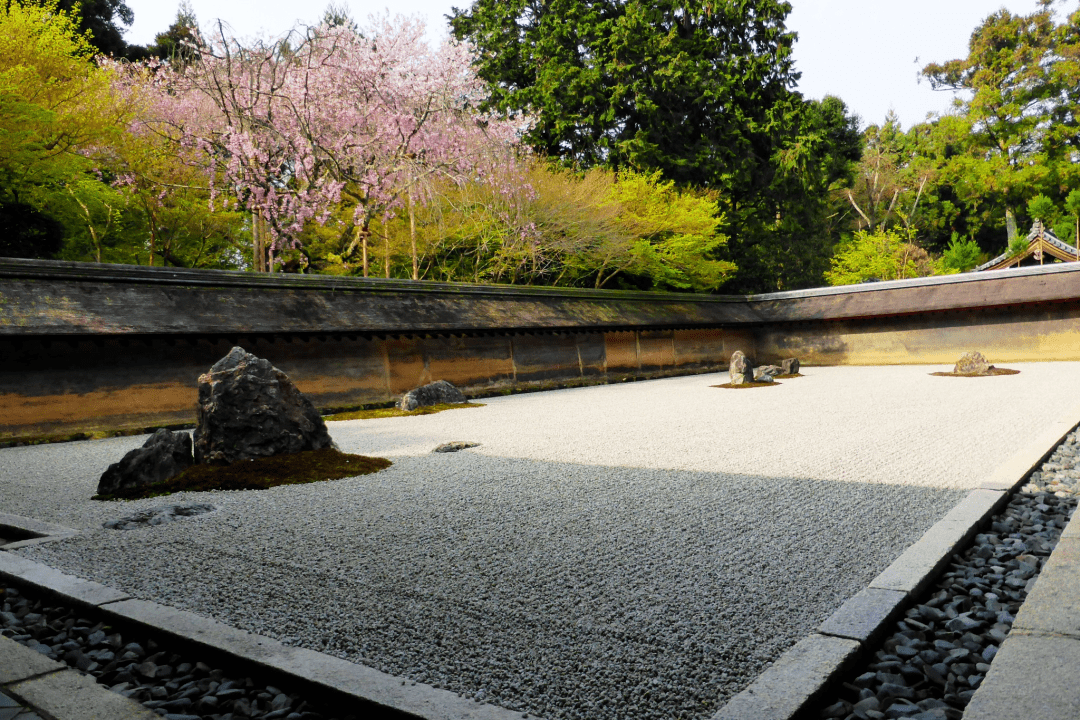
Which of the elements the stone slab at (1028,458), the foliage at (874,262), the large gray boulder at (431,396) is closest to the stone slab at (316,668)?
the stone slab at (1028,458)

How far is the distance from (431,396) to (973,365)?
9901 millimetres

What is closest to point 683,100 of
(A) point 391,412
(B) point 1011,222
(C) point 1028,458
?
(A) point 391,412

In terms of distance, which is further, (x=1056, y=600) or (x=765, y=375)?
(x=765, y=375)

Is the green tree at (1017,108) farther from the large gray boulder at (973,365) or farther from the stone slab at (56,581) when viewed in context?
the stone slab at (56,581)

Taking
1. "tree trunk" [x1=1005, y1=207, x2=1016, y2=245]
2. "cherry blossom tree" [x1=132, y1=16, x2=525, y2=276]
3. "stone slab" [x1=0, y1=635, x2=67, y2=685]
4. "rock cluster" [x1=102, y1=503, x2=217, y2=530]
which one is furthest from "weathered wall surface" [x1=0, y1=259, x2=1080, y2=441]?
"tree trunk" [x1=1005, y1=207, x2=1016, y2=245]

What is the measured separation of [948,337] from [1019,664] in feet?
56.3

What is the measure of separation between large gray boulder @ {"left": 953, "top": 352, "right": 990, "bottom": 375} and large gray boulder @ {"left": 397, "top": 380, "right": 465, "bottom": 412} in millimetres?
9308

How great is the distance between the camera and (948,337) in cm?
1659

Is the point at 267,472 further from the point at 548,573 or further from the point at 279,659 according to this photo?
the point at 279,659

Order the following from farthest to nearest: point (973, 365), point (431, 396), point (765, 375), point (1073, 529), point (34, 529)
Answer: point (765, 375), point (973, 365), point (431, 396), point (34, 529), point (1073, 529)

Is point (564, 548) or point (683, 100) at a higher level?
point (683, 100)

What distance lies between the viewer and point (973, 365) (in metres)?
12.5

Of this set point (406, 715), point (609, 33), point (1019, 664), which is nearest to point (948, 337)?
point (609, 33)

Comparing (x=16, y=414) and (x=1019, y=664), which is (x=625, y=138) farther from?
(x=1019, y=664)
